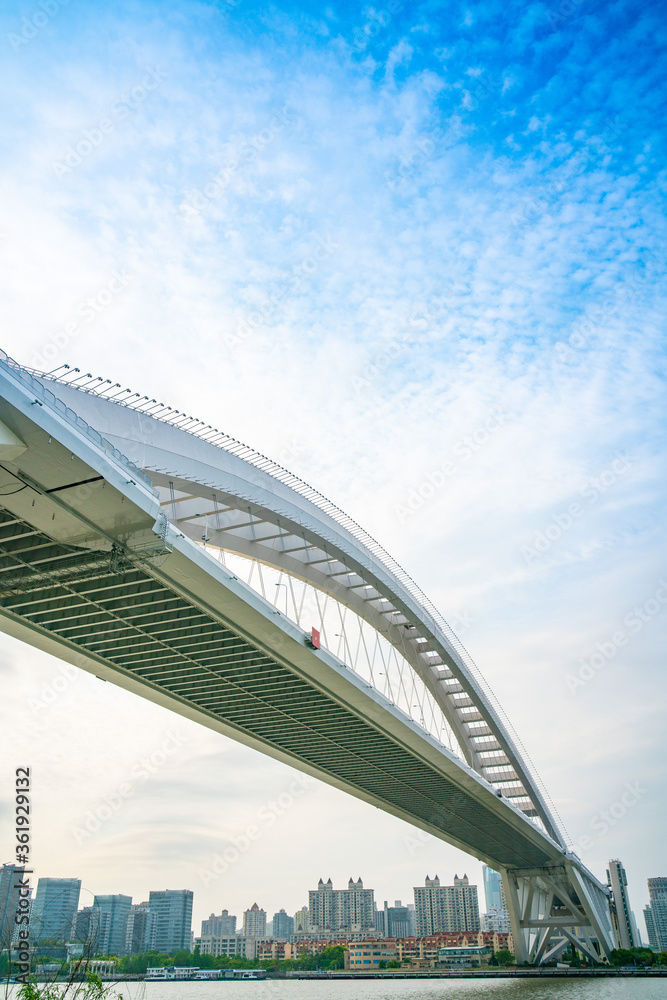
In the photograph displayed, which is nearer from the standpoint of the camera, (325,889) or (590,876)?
(590,876)

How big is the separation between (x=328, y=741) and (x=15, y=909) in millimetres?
21803

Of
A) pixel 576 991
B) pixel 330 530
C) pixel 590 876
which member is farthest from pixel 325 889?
pixel 330 530

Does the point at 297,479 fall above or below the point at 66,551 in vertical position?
above

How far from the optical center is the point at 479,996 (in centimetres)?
4153

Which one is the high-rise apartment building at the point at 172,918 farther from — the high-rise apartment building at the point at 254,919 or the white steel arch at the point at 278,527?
the high-rise apartment building at the point at 254,919

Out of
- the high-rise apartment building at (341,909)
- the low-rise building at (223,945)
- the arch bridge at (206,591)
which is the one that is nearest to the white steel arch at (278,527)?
the arch bridge at (206,591)

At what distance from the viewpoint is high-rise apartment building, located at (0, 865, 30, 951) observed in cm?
1617

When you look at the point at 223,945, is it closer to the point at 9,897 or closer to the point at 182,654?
the point at 182,654

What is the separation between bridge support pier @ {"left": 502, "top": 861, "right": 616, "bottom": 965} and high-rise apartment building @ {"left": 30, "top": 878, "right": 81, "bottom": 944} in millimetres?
47143

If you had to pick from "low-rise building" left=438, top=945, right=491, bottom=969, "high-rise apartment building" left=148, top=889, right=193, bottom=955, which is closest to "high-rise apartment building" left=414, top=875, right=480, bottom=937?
"low-rise building" left=438, top=945, right=491, bottom=969

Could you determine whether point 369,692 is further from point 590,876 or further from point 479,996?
point 590,876

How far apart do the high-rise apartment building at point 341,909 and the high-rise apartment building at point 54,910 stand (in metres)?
158

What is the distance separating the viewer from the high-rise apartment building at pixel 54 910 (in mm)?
18141

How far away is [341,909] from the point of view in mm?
174250
